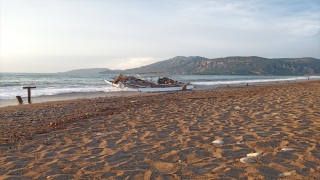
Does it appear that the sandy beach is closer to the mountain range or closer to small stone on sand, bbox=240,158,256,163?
small stone on sand, bbox=240,158,256,163

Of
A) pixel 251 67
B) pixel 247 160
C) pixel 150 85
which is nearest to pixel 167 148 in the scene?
pixel 247 160

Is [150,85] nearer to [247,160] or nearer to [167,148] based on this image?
[167,148]

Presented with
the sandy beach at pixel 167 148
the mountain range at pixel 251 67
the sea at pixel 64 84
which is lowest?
the sandy beach at pixel 167 148

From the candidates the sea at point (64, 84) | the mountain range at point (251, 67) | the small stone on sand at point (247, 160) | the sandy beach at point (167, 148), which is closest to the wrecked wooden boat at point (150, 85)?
the sea at point (64, 84)

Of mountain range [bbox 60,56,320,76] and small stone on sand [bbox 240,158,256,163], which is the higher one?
mountain range [bbox 60,56,320,76]

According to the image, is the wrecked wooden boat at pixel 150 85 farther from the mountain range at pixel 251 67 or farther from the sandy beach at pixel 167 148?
the mountain range at pixel 251 67

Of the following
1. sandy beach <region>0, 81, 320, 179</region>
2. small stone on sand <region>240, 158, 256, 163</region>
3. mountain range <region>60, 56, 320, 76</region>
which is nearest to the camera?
sandy beach <region>0, 81, 320, 179</region>

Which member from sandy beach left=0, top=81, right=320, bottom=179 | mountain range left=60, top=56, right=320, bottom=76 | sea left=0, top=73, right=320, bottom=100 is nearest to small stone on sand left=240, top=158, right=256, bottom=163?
sandy beach left=0, top=81, right=320, bottom=179

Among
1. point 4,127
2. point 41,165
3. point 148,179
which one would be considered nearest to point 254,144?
point 148,179

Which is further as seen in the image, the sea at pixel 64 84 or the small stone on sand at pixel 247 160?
the sea at pixel 64 84

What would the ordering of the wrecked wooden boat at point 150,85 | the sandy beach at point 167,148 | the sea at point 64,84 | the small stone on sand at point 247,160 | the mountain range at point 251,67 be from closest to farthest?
the sandy beach at point 167,148
the small stone on sand at point 247,160
the sea at point 64,84
the wrecked wooden boat at point 150,85
the mountain range at point 251,67

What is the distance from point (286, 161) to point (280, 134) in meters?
1.88

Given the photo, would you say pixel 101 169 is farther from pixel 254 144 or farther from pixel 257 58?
pixel 257 58

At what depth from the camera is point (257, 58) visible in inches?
7594
